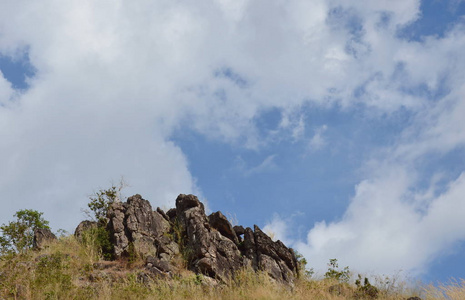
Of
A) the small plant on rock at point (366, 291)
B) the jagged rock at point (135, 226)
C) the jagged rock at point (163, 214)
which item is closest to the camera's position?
the small plant on rock at point (366, 291)

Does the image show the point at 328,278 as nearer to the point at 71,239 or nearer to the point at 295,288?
the point at 295,288

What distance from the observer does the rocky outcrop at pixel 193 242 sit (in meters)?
24.2

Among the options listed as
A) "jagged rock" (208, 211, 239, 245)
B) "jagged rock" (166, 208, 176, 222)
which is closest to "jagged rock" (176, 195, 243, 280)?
"jagged rock" (208, 211, 239, 245)

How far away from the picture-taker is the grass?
61.3 feet

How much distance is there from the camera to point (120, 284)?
67.1ft

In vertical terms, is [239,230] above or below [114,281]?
above

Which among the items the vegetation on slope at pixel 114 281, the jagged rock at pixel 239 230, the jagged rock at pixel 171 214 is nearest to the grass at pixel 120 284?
the vegetation on slope at pixel 114 281

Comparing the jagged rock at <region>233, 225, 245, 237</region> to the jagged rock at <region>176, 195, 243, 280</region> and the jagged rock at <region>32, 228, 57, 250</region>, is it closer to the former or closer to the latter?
the jagged rock at <region>176, 195, 243, 280</region>

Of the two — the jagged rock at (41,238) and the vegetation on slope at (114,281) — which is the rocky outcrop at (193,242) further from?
the jagged rock at (41,238)

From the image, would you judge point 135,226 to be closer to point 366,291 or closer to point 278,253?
point 278,253

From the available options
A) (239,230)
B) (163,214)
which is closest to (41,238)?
(163,214)

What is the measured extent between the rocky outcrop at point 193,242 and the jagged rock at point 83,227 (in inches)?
53.2

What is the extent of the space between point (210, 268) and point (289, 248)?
6049 millimetres

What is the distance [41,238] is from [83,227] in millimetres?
3034
